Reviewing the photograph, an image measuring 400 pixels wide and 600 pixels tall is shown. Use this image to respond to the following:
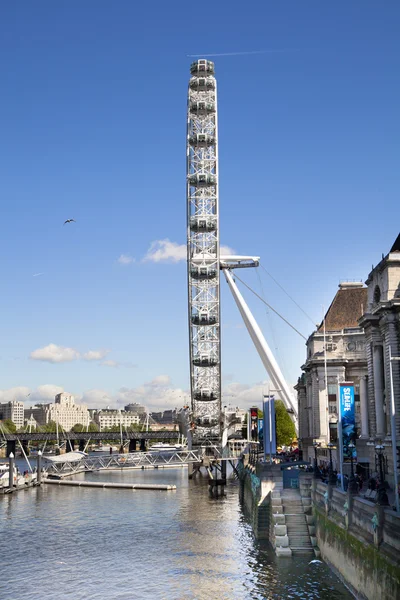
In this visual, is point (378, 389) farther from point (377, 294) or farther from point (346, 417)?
point (346, 417)

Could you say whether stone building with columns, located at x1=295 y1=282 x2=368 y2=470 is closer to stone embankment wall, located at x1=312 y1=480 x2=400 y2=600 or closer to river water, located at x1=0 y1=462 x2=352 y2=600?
river water, located at x1=0 y1=462 x2=352 y2=600

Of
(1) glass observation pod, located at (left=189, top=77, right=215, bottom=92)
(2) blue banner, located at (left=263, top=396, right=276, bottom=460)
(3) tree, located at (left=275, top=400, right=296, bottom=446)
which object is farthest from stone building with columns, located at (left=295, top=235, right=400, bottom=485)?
(3) tree, located at (left=275, top=400, right=296, bottom=446)

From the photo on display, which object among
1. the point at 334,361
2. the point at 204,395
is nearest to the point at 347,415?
the point at 334,361

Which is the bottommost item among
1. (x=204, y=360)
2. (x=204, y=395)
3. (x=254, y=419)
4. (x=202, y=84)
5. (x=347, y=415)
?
(x=347, y=415)

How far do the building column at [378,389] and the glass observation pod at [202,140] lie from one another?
5021 centimetres

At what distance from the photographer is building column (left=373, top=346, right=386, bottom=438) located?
54531 mm

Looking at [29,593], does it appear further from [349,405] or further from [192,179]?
[192,179]

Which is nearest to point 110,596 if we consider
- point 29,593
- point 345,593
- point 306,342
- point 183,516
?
point 29,593

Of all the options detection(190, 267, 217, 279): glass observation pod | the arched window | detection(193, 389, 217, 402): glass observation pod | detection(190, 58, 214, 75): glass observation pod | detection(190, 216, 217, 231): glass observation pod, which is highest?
detection(190, 58, 214, 75): glass observation pod

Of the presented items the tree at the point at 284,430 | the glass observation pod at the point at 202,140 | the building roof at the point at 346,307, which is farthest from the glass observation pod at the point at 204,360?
the tree at the point at 284,430

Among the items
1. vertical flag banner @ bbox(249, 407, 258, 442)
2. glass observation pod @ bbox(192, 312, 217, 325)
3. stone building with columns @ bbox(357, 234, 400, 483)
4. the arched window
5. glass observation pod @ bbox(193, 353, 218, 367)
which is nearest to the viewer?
stone building with columns @ bbox(357, 234, 400, 483)

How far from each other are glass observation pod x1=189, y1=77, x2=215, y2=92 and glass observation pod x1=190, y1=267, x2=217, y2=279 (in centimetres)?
2318

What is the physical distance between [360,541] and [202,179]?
71817mm

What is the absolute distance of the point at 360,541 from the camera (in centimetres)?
3072
